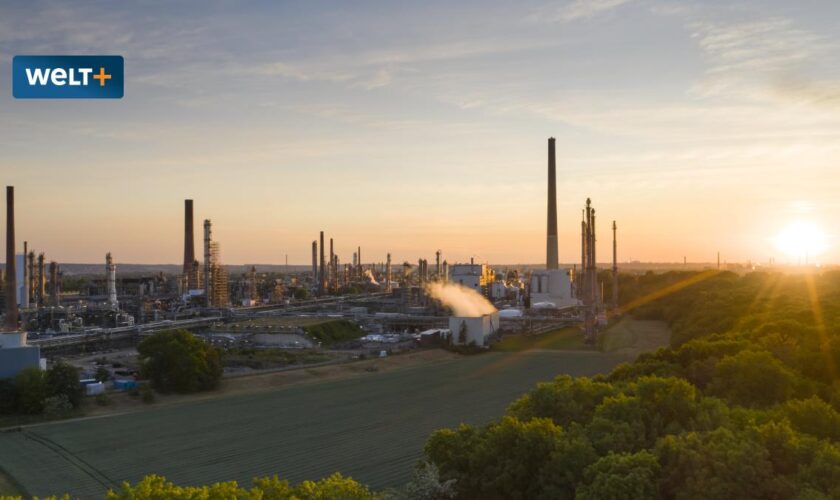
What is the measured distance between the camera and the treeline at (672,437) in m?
13.1

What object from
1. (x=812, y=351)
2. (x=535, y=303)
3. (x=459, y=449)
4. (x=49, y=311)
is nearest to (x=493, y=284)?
(x=535, y=303)

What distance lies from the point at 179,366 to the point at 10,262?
18199 millimetres

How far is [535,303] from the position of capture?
3164 inches

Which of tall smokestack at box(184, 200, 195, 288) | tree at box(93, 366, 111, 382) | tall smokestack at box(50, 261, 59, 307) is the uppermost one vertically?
tall smokestack at box(184, 200, 195, 288)

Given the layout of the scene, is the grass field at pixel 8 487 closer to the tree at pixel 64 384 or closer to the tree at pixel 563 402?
the tree at pixel 64 384

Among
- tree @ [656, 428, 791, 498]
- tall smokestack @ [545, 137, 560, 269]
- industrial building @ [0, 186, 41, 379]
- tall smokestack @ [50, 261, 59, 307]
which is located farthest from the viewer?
tall smokestack @ [545, 137, 560, 269]

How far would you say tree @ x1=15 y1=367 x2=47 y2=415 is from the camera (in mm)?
32625

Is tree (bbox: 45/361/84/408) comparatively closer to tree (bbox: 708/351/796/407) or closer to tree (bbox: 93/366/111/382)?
tree (bbox: 93/366/111/382)

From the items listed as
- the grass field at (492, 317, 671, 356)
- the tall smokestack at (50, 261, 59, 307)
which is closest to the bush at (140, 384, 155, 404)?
the grass field at (492, 317, 671, 356)

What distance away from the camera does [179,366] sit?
126ft

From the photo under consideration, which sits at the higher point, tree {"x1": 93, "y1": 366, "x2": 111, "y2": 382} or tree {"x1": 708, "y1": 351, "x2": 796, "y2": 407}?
tree {"x1": 708, "y1": 351, "x2": 796, "y2": 407}

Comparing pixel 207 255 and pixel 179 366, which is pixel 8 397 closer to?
pixel 179 366

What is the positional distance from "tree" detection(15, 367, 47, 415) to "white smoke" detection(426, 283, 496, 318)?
43.0 metres

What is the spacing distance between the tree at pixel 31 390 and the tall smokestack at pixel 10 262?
16.1 m
